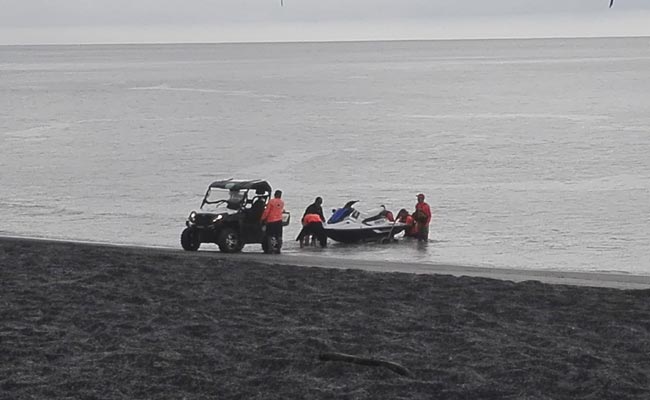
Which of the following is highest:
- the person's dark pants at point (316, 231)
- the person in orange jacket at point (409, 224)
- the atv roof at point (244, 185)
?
the atv roof at point (244, 185)

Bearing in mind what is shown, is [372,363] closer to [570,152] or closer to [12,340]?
[12,340]

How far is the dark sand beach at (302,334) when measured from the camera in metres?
10.6

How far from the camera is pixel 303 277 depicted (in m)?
18.3

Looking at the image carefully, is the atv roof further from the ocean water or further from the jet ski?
the jet ski

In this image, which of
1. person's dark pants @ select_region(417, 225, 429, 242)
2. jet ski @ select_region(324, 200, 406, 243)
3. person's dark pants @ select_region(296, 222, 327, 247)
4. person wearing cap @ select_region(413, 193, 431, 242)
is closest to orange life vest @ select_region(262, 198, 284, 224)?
person's dark pants @ select_region(296, 222, 327, 247)

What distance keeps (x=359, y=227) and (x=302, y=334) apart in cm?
1848

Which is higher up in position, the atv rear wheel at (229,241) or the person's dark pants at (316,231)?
the person's dark pants at (316,231)

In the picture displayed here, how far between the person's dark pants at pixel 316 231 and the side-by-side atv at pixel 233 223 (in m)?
4.36

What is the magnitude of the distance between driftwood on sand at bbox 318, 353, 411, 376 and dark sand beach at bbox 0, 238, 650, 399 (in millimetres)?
43

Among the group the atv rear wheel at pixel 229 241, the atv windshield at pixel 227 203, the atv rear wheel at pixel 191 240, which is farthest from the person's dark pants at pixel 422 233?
the atv rear wheel at pixel 191 240

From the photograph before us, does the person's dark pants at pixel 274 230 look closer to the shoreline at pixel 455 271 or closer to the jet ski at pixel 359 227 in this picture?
the shoreline at pixel 455 271

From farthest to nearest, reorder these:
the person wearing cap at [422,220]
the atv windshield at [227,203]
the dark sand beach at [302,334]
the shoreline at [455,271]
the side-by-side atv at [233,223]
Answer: the person wearing cap at [422,220] → the atv windshield at [227,203] → the side-by-side atv at [233,223] → the shoreline at [455,271] → the dark sand beach at [302,334]

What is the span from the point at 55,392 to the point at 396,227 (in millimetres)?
22332

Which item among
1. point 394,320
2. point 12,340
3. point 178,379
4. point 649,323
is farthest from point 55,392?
point 649,323
